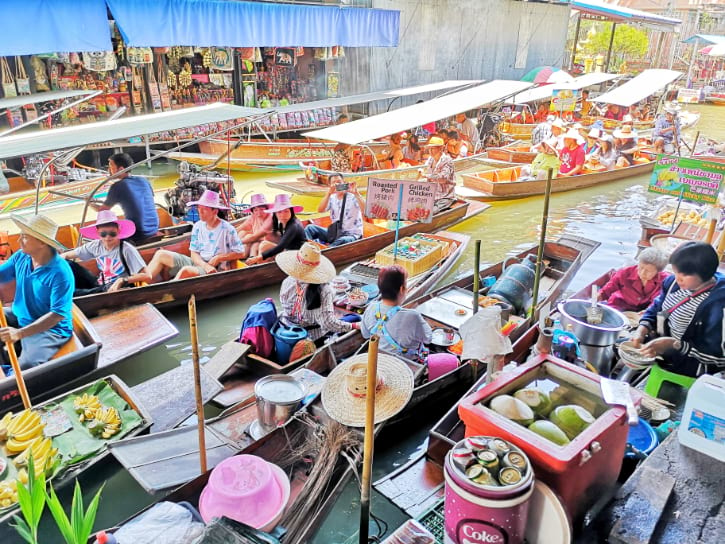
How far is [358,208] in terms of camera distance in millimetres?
8047

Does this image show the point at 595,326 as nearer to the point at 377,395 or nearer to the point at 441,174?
the point at 377,395

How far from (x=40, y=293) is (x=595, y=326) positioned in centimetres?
466

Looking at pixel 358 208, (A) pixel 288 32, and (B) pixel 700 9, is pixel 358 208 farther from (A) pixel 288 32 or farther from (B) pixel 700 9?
(B) pixel 700 9

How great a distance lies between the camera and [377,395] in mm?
3254

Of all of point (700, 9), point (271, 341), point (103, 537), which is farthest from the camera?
point (700, 9)

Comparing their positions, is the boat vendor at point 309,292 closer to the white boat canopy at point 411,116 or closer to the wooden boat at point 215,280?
the wooden boat at point 215,280

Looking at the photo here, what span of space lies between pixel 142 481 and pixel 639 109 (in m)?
22.5

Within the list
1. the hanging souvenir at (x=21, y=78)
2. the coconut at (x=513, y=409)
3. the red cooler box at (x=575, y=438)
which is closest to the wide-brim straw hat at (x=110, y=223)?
the red cooler box at (x=575, y=438)

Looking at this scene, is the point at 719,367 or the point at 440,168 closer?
the point at 719,367

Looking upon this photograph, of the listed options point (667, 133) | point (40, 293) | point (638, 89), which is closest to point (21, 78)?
point (40, 293)

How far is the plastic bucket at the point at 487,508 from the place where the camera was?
2.28m

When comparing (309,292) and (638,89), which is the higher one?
(638,89)

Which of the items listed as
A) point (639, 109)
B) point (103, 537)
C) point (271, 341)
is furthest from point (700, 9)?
point (103, 537)

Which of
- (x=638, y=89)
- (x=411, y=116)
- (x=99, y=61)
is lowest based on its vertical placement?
(x=411, y=116)
